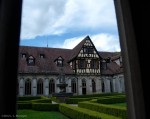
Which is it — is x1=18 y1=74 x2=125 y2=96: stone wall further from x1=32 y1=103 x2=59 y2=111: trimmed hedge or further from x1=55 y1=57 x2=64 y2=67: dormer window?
x1=32 y1=103 x2=59 y2=111: trimmed hedge

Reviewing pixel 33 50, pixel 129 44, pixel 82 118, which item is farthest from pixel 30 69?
pixel 129 44

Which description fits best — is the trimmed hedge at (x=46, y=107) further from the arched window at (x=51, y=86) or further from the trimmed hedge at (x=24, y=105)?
the arched window at (x=51, y=86)

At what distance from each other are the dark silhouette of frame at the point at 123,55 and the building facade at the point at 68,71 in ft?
88.9

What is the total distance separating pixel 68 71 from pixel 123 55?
2981 cm

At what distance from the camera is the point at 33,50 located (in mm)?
32688

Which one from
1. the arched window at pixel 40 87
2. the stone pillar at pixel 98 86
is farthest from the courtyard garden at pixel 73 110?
the stone pillar at pixel 98 86

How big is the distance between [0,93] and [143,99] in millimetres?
1688

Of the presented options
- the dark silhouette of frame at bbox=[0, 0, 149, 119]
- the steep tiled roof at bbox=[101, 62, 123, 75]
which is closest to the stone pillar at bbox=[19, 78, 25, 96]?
the steep tiled roof at bbox=[101, 62, 123, 75]

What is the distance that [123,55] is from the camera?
8.41ft

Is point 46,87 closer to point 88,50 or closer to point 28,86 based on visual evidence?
point 28,86

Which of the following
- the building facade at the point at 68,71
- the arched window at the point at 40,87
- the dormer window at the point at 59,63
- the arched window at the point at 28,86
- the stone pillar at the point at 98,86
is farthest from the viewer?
the stone pillar at the point at 98,86

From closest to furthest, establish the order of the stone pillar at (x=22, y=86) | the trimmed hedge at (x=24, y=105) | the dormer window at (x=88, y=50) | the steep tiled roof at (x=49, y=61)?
the trimmed hedge at (x=24, y=105), the stone pillar at (x=22, y=86), the steep tiled roof at (x=49, y=61), the dormer window at (x=88, y=50)

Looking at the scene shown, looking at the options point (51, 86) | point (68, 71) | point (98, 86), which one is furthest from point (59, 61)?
point (98, 86)

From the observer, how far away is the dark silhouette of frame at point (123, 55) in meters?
1.91
